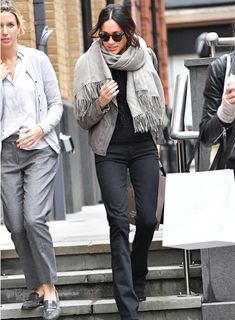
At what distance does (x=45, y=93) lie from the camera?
8.12m

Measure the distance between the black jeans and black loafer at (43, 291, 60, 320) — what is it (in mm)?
486

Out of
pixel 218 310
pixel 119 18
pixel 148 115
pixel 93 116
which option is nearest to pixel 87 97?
pixel 93 116

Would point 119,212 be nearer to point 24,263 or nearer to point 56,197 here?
point 24,263

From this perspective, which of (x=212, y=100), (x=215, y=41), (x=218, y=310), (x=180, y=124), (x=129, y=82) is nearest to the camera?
(x=212, y=100)

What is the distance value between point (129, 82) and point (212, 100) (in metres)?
0.95

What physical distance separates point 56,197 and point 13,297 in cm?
432

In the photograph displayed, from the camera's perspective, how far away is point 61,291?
28.5ft

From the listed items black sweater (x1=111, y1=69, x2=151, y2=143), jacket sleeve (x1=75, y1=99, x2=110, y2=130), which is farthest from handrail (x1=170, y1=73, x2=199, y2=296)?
jacket sleeve (x1=75, y1=99, x2=110, y2=130)

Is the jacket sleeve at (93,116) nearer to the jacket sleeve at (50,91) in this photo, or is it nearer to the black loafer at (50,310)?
the jacket sleeve at (50,91)

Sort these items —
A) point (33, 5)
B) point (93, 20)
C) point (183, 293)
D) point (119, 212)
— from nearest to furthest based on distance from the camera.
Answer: point (119, 212)
point (183, 293)
point (33, 5)
point (93, 20)

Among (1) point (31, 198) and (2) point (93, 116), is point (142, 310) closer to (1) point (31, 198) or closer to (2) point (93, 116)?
(1) point (31, 198)

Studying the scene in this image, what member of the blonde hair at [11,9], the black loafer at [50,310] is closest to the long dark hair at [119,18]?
the blonde hair at [11,9]

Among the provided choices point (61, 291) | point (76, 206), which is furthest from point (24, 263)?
point (76, 206)

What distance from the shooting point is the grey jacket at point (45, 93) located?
26.3 feet
